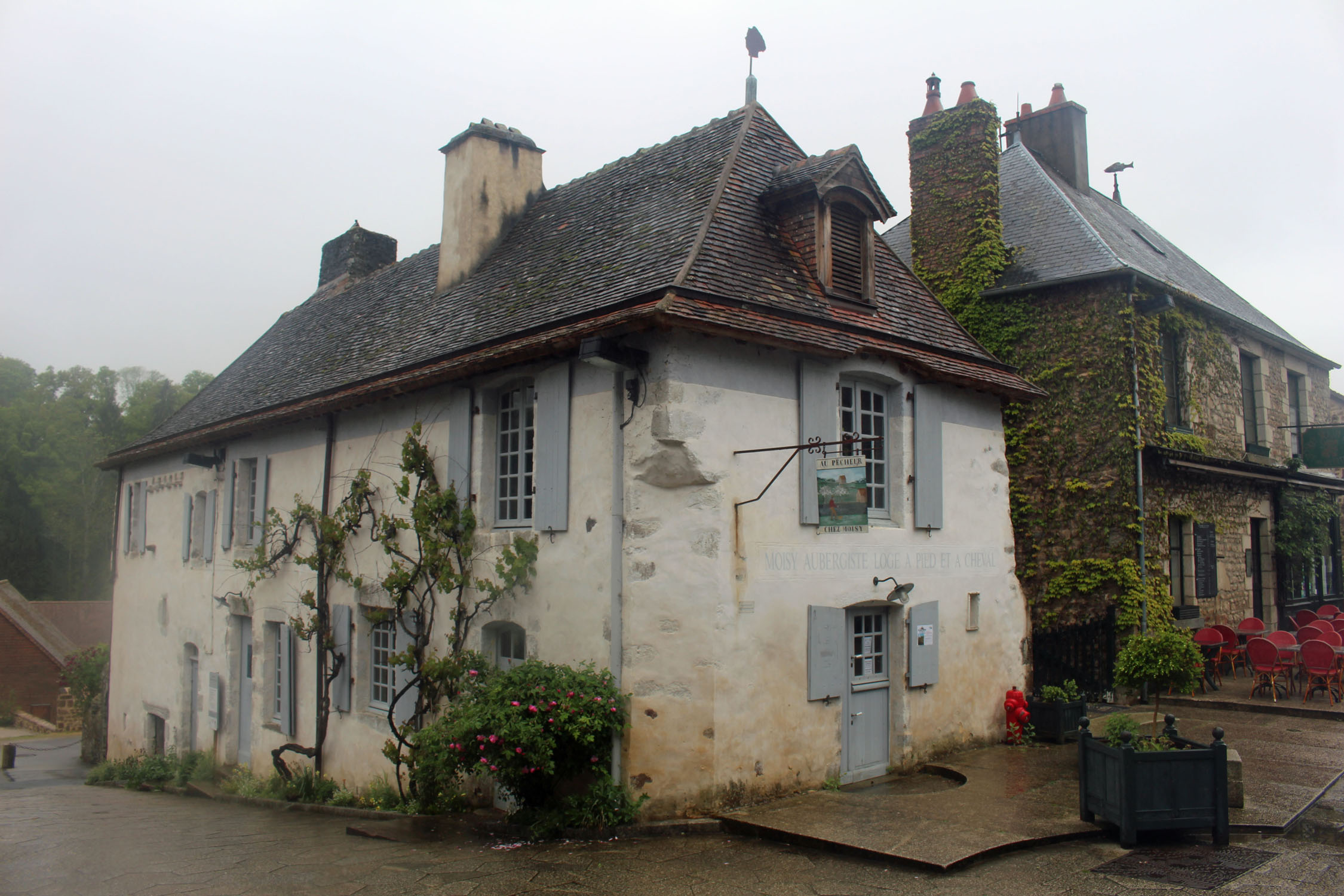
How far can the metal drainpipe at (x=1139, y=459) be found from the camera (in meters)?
13.4

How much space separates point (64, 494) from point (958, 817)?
2068 inches

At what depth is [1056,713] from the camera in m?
11.1

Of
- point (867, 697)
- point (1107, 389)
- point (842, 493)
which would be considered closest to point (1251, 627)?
point (1107, 389)

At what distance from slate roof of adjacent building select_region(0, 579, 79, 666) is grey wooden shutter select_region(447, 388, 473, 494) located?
30010 mm

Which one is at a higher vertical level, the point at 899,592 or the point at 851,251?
the point at 851,251

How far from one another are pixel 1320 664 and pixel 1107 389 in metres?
4.51

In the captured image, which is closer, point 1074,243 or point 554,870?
point 554,870

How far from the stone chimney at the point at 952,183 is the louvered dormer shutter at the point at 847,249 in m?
5.92

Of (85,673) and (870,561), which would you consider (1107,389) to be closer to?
(870,561)

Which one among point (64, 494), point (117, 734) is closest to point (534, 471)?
point (117, 734)

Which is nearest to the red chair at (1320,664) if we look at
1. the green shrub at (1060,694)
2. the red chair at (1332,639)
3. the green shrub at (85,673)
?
the red chair at (1332,639)

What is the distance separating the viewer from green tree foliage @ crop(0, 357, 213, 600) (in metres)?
45.3

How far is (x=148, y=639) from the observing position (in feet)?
60.6

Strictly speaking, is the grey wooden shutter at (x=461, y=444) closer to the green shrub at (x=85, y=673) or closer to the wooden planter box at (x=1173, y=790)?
the wooden planter box at (x=1173, y=790)
